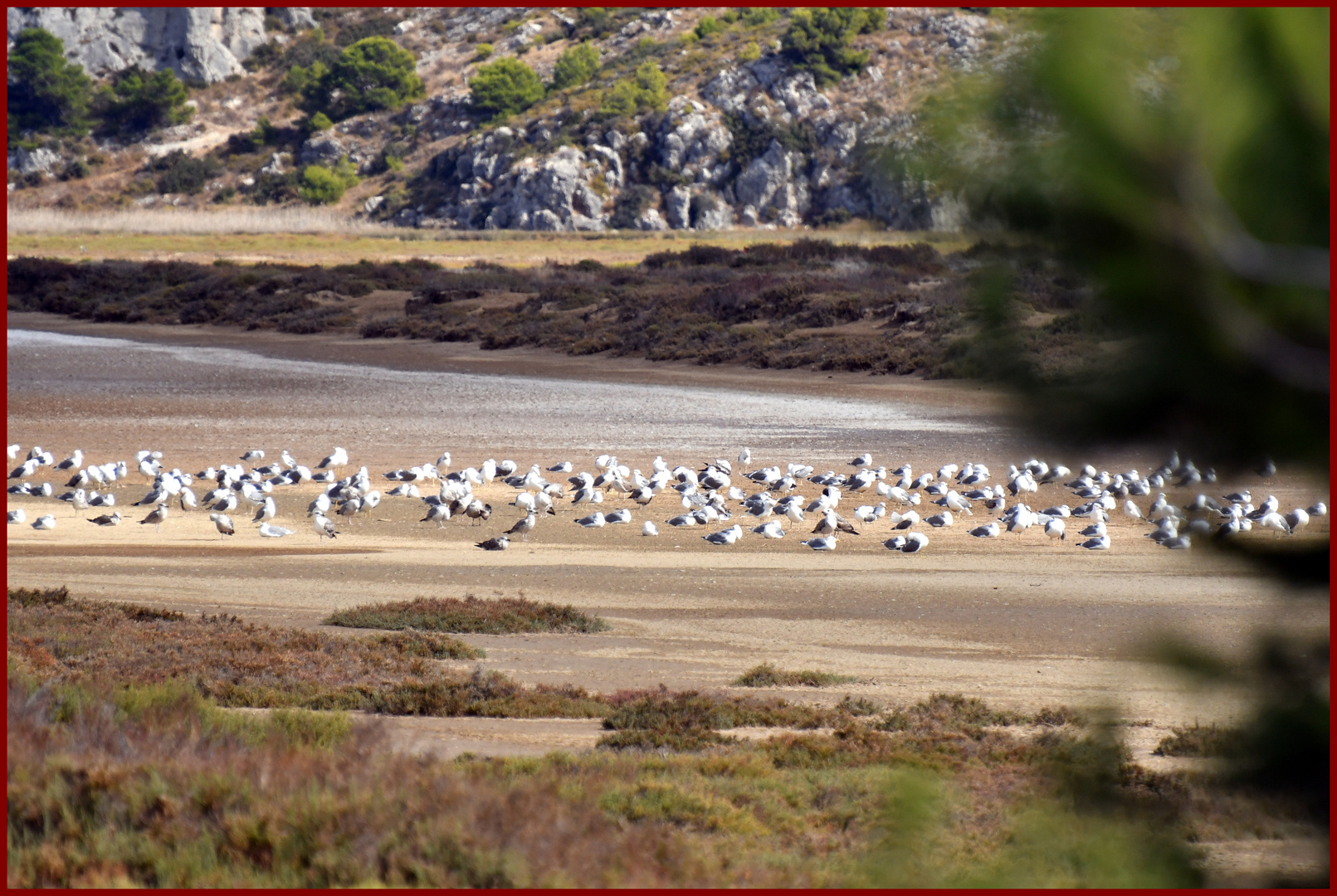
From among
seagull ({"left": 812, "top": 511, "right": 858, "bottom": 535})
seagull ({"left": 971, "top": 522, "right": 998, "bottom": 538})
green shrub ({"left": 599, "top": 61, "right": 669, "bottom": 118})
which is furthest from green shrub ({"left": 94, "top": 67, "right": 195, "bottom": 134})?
seagull ({"left": 971, "top": 522, "right": 998, "bottom": 538})

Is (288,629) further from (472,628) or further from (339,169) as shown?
(339,169)

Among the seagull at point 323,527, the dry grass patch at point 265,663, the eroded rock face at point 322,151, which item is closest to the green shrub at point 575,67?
the eroded rock face at point 322,151

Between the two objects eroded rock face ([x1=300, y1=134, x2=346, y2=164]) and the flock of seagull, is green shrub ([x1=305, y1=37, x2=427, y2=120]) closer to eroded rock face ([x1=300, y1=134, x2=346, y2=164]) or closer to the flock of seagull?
eroded rock face ([x1=300, y1=134, x2=346, y2=164])

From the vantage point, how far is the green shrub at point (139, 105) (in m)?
101

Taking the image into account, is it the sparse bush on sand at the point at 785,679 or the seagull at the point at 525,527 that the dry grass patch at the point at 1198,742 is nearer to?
the sparse bush on sand at the point at 785,679

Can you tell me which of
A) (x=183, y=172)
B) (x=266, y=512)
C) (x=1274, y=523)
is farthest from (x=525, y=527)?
(x=183, y=172)

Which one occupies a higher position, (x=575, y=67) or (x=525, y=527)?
(x=575, y=67)

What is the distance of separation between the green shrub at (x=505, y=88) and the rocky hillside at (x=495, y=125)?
1.76 feet

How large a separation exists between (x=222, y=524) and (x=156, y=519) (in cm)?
102

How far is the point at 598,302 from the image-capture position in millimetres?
37156

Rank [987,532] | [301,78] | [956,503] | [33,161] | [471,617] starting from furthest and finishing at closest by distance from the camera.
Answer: [301,78] < [33,161] < [956,503] < [987,532] < [471,617]

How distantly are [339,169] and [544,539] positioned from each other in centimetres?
8513

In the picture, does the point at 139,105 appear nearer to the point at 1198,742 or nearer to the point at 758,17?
the point at 758,17

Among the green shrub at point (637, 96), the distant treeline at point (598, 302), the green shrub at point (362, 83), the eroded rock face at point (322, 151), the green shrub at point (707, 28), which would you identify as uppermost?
the green shrub at point (707, 28)
